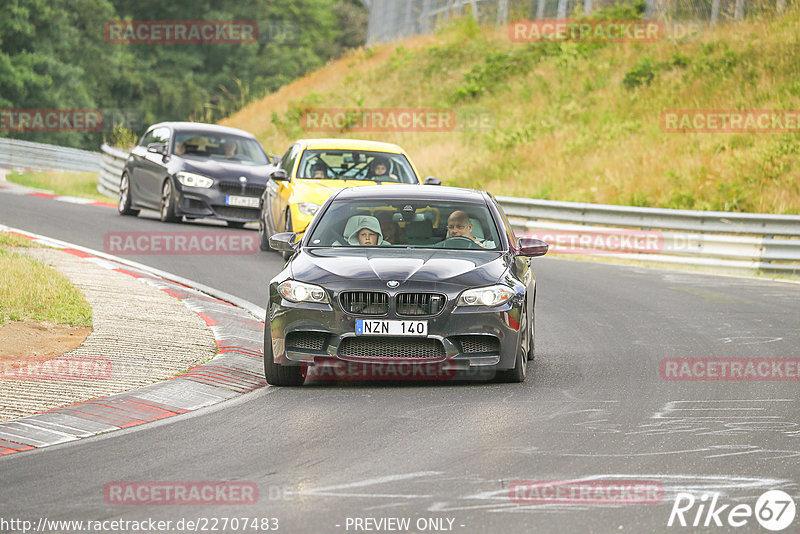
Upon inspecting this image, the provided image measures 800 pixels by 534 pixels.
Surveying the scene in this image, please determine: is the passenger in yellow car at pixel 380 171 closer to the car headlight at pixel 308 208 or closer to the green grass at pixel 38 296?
the car headlight at pixel 308 208

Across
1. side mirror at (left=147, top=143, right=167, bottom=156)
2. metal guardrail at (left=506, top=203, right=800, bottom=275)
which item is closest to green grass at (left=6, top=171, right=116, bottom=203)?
side mirror at (left=147, top=143, right=167, bottom=156)

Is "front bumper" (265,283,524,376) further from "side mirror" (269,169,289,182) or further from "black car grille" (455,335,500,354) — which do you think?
"side mirror" (269,169,289,182)

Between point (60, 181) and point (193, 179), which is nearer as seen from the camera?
point (193, 179)

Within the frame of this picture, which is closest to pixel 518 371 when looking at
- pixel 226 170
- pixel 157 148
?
pixel 226 170

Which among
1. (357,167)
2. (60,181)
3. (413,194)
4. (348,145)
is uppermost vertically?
(348,145)

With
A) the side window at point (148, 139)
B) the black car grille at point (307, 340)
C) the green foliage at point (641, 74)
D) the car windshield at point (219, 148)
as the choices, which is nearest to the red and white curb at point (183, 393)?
the black car grille at point (307, 340)

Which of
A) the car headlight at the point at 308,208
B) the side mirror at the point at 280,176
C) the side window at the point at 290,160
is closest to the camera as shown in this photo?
the car headlight at the point at 308,208

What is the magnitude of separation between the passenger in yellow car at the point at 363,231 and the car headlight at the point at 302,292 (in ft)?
3.13

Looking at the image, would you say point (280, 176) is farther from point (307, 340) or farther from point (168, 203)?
point (307, 340)

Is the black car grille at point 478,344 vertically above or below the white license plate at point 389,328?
below

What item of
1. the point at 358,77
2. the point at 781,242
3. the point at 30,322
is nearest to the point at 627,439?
the point at 30,322

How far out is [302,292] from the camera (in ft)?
31.1

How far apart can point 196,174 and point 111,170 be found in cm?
1013

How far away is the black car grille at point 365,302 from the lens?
9328 millimetres
